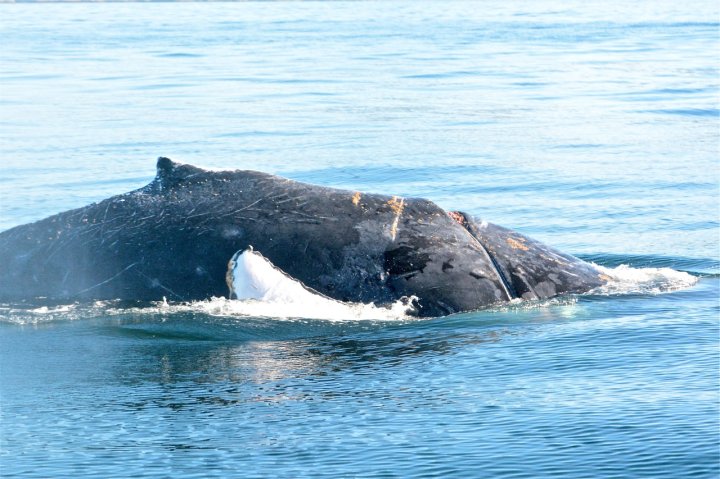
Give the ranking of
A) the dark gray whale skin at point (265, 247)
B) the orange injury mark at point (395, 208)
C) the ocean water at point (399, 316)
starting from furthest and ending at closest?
the orange injury mark at point (395, 208)
the dark gray whale skin at point (265, 247)
the ocean water at point (399, 316)

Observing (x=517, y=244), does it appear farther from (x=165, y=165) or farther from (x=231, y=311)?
(x=165, y=165)

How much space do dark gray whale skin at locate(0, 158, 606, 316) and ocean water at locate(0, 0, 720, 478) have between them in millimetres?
217

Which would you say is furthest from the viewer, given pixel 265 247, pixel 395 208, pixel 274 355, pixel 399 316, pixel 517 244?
pixel 517 244

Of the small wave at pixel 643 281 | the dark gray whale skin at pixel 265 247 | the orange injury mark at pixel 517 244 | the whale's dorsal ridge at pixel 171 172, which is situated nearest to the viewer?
the dark gray whale skin at pixel 265 247

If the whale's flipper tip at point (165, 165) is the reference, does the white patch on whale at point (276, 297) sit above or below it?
below

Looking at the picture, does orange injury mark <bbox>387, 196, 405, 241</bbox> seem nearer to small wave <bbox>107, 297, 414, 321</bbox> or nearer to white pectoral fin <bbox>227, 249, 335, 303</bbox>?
small wave <bbox>107, 297, 414, 321</bbox>

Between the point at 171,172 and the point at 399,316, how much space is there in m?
2.22

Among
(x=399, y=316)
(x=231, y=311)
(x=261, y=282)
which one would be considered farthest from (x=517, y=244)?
(x=231, y=311)

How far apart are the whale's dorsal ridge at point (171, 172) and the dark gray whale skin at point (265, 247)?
0.01 m

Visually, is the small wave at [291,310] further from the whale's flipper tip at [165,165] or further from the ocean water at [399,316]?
the whale's flipper tip at [165,165]

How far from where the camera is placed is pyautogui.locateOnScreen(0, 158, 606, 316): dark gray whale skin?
962 cm

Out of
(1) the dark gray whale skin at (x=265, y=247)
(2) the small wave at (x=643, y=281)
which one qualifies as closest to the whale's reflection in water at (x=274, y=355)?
(1) the dark gray whale skin at (x=265, y=247)

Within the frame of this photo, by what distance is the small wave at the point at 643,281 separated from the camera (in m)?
10.5

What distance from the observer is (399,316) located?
9477 millimetres
